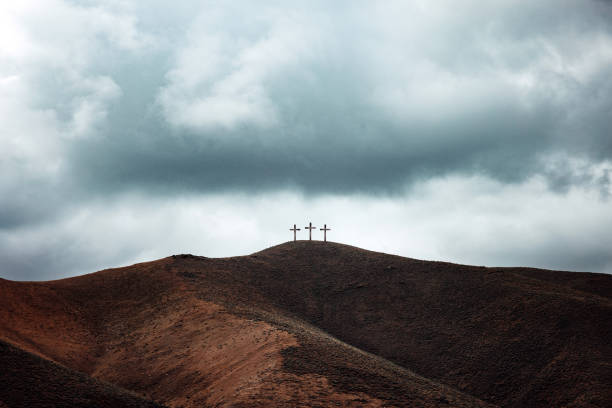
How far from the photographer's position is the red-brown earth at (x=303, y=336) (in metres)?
20.7

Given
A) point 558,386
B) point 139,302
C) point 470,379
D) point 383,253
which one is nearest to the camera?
point 558,386

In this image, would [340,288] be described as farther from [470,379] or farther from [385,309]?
[470,379]

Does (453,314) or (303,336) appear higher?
(453,314)

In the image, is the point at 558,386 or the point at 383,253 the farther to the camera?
the point at 383,253

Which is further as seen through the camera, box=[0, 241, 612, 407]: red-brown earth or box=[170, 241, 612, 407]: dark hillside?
box=[170, 241, 612, 407]: dark hillside

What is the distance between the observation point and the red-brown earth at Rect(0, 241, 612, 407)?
20.7m

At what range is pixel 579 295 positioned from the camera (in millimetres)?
40531

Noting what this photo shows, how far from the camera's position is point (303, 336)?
27.5 metres

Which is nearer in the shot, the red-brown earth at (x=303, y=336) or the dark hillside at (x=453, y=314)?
the red-brown earth at (x=303, y=336)

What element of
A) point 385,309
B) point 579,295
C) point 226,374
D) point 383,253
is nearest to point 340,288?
point 385,309

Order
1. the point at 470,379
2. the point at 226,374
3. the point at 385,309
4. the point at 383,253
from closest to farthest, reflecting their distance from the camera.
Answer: the point at 226,374, the point at 470,379, the point at 385,309, the point at 383,253

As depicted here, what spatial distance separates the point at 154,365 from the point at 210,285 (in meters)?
11.5

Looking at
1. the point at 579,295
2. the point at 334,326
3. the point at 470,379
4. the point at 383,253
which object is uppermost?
the point at 383,253

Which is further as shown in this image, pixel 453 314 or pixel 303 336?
pixel 453 314
